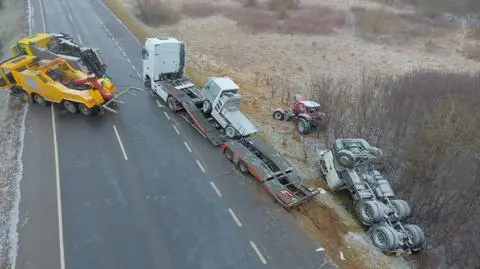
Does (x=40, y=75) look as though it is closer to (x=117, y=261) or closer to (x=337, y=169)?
(x=117, y=261)

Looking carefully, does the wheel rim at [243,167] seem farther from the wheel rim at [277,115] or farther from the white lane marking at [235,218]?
the wheel rim at [277,115]

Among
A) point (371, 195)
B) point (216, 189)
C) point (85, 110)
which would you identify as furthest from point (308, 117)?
point (85, 110)

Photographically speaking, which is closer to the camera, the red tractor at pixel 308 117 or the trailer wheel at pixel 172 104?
the red tractor at pixel 308 117

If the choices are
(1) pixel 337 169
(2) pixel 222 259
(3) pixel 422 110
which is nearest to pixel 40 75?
(2) pixel 222 259

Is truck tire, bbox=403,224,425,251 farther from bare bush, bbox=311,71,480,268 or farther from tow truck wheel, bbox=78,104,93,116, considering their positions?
tow truck wheel, bbox=78,104,93,116

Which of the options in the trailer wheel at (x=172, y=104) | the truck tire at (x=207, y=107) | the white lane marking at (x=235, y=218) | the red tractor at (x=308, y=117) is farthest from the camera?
the trailer wheel at (x=172, y=104)

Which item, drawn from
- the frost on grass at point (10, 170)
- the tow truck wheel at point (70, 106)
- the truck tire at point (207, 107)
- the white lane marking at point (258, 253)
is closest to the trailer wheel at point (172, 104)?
the truck tire at point (207, 107)

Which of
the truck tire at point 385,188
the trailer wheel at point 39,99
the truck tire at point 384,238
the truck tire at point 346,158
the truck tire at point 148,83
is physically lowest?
the truck tire at point 384,238
